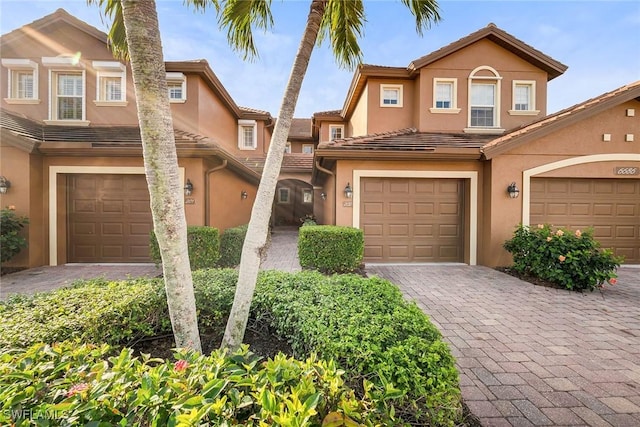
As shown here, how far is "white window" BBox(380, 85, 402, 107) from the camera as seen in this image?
10938 millimetres

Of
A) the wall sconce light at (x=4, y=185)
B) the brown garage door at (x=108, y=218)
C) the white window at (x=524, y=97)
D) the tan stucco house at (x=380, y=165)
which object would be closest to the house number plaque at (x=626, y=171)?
the tan stucco house at (x=380, y=165)

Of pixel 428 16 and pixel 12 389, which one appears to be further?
pixel 428 16

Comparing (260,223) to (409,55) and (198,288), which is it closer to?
(198,288)

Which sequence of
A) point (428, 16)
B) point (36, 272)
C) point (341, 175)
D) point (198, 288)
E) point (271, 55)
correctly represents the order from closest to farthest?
point (198, 288) → point (428, 16) → point (271, 55) → point (36, 272) → point (341, 175)

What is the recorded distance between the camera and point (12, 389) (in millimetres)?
1347

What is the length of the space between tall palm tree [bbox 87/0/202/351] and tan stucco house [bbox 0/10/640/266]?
561 centimetres

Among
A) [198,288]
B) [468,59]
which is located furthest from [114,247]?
[468,59]

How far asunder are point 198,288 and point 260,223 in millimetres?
1262

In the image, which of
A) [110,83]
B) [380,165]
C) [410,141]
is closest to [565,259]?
[380,165]

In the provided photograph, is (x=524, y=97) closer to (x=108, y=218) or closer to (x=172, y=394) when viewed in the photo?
(x=172, y=394)

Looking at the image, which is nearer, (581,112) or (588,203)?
(581,112)

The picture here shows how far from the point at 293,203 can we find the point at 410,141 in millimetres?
14910

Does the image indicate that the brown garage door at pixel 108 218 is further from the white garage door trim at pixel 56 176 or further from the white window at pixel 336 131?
the white window at pixel 336 131

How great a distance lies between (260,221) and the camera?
267cm
